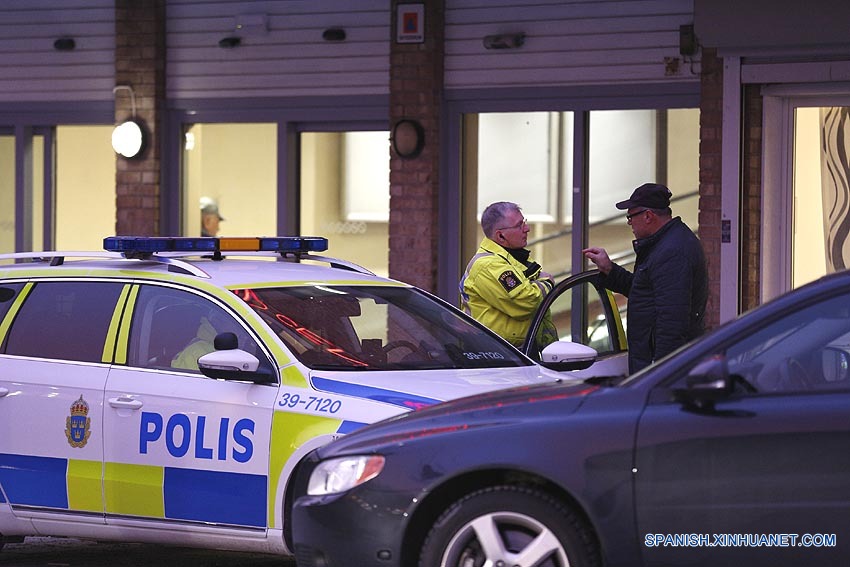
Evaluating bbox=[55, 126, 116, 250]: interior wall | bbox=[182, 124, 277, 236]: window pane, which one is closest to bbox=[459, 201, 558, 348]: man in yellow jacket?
bbox=[182, 124, 277, 236]: window pane

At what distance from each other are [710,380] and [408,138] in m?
8.21

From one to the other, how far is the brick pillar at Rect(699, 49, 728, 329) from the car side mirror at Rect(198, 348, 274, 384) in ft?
19.3

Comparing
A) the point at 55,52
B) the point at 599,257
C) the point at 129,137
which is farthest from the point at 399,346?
the point at 55,52

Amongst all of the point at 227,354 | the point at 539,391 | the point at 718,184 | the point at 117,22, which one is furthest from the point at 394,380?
the point at 117,22

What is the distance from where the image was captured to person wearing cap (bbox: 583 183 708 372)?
8047 millimetres

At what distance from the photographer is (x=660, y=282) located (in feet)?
26.6

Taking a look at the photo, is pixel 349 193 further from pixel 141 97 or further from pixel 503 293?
pixel 503 293

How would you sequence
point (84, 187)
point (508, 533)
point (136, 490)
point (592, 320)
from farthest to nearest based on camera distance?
1. point (84, 187)
2. point (592, 320)
3. point (136, 490)
4. point (508, 533)

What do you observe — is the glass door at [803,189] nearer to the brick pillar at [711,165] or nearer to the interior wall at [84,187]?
the brick pillar at [711,165]

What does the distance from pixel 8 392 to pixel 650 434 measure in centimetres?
328

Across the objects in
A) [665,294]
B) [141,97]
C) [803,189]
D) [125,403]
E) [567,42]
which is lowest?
[125,403]

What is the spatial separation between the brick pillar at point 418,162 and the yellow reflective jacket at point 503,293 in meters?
4.33

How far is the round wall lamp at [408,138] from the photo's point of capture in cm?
1296

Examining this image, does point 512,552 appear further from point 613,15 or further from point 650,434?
point 613,15
